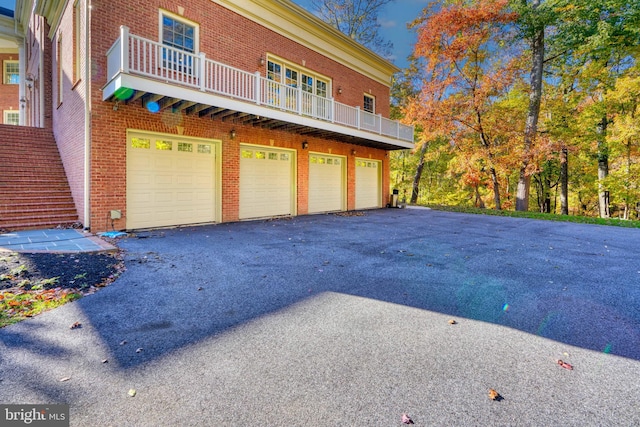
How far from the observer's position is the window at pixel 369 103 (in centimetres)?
1577

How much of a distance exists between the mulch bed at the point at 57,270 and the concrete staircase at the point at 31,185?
304 cm

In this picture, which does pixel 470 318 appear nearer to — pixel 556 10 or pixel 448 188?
pixel 556 10

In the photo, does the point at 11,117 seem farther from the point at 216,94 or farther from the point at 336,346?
the point at 336,346

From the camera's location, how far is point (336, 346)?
2.64 metres

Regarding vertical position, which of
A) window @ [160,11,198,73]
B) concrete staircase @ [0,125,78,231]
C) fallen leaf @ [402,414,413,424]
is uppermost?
window @ [160,11,198,73]

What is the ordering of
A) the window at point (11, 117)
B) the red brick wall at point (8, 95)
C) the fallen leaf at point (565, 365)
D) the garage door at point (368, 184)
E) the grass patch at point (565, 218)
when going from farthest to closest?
1. the window at point (11, 117)
2. the red brick wall at point (8, 95)
3. the garage door at point (368, 184)
4. the grass patch at point (565, 218)
5. the fallen leaf at point (565, 365)

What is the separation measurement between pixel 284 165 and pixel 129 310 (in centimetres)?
889

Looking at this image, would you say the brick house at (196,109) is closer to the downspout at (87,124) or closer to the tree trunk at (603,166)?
the downspout at (87,124)

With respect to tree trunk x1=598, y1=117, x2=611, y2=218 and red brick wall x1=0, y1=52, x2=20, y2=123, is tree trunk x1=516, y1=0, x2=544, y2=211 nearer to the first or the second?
tree trunk x1=598, y1=117, x2=611, y2=218

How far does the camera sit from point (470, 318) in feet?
10.5

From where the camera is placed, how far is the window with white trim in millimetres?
15758

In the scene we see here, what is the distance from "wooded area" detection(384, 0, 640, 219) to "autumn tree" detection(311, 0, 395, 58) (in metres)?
5.42

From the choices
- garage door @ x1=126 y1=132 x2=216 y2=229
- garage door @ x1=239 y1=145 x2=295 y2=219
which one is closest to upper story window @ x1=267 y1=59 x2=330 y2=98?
garage door @ x1=239 y1=145 x2=295 y2=219

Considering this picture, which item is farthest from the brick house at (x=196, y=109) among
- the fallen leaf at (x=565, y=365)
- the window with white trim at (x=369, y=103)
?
the fallen leaf at (x=565, y=365)
